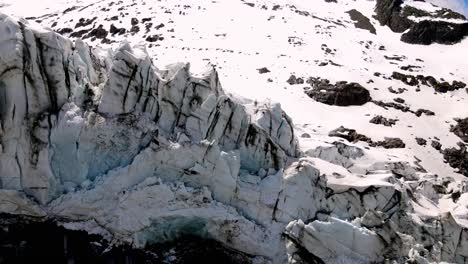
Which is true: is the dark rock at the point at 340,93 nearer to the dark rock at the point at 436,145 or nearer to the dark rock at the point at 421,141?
the dark rock at the point at 421,141

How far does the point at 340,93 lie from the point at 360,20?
29.5 meters

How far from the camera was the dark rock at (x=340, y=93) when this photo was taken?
42.7 metres

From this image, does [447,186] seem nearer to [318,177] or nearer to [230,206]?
[318,177]

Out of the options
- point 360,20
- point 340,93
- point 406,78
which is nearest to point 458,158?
point 340,93

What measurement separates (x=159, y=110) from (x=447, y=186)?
49.7 ft

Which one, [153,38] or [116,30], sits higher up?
[153,38]

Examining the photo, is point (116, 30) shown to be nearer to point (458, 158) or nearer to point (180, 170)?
point (458, 158)

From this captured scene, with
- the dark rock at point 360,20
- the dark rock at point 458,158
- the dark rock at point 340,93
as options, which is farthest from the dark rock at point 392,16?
the dark rock at point 458,158

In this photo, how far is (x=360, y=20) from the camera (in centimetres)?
6950

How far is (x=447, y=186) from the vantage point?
86.9 ft

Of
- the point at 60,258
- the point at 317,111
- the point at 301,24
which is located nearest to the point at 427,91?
the point at 317,111

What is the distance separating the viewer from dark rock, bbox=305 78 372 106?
140ft

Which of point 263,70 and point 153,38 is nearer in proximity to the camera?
point 263,70

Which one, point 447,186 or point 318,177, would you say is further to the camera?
point 447,186
